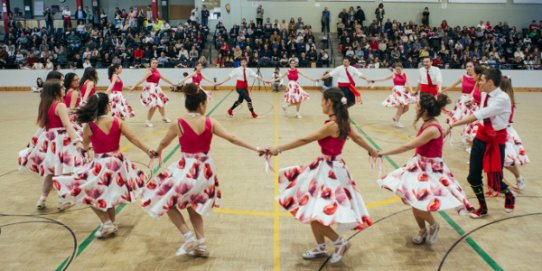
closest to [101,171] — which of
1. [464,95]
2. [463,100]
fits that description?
[463,100]

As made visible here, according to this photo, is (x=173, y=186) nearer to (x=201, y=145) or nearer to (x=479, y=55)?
(x=201, y=145)

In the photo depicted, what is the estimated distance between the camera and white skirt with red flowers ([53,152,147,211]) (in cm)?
435

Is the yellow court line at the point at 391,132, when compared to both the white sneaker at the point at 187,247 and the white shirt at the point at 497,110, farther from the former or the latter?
the white sneaker at the point at 187,247

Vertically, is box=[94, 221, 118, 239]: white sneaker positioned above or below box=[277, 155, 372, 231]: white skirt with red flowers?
below

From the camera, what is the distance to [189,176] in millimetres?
3936

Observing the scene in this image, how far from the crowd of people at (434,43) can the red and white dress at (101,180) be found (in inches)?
652

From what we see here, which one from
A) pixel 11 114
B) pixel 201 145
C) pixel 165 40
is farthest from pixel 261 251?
pixel 165 40

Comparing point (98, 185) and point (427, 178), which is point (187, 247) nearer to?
point (98, 185)

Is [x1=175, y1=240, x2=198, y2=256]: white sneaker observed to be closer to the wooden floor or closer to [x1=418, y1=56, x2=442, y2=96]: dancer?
the wooden floor

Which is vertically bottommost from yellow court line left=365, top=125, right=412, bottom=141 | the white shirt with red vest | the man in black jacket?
yellow court line left=365, top=125, right=412, bottom=141

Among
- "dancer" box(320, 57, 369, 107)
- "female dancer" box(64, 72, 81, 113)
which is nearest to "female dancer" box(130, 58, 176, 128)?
"female dancer" box(64, 72, 81, 113)

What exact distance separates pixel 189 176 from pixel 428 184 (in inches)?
88.1

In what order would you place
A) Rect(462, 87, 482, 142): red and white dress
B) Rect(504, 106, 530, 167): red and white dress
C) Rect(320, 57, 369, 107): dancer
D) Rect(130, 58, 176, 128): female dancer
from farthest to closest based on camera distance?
Rect(320, 57, 369, 107): dancer → Rect(130, 58, 176, 128): female dancer → Rect(462, 87, 482, 142): red and white dress → Rect(504, 106, 530, 167): red and white dress

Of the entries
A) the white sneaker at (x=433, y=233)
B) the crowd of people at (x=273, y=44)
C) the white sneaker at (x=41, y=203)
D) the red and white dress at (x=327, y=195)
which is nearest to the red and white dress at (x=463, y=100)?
the white sneaker at (x=433, y=233)
